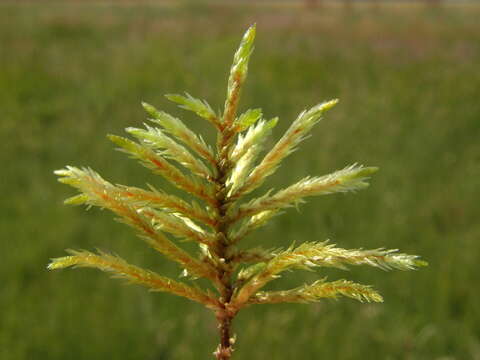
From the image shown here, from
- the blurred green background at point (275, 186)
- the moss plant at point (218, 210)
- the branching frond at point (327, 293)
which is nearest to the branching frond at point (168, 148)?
the moss plant at point (218, 210)

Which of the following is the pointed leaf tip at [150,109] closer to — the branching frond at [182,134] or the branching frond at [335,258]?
the branching frond at [182,134]

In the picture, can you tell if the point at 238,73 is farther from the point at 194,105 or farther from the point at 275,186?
the point at 275,186

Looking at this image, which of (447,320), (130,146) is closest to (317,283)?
(130,146)

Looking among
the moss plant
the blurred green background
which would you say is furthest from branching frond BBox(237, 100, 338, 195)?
the blurred green background

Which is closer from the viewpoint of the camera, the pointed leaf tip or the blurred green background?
the pointed leaf tip

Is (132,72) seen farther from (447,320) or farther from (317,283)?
(317,283)

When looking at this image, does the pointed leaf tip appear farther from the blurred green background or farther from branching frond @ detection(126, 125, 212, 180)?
the blurred green background

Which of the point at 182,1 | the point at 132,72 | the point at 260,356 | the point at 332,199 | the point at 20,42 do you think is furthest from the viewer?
the point at 182,1

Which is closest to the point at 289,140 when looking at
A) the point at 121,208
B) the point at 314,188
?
the point at 314,188
